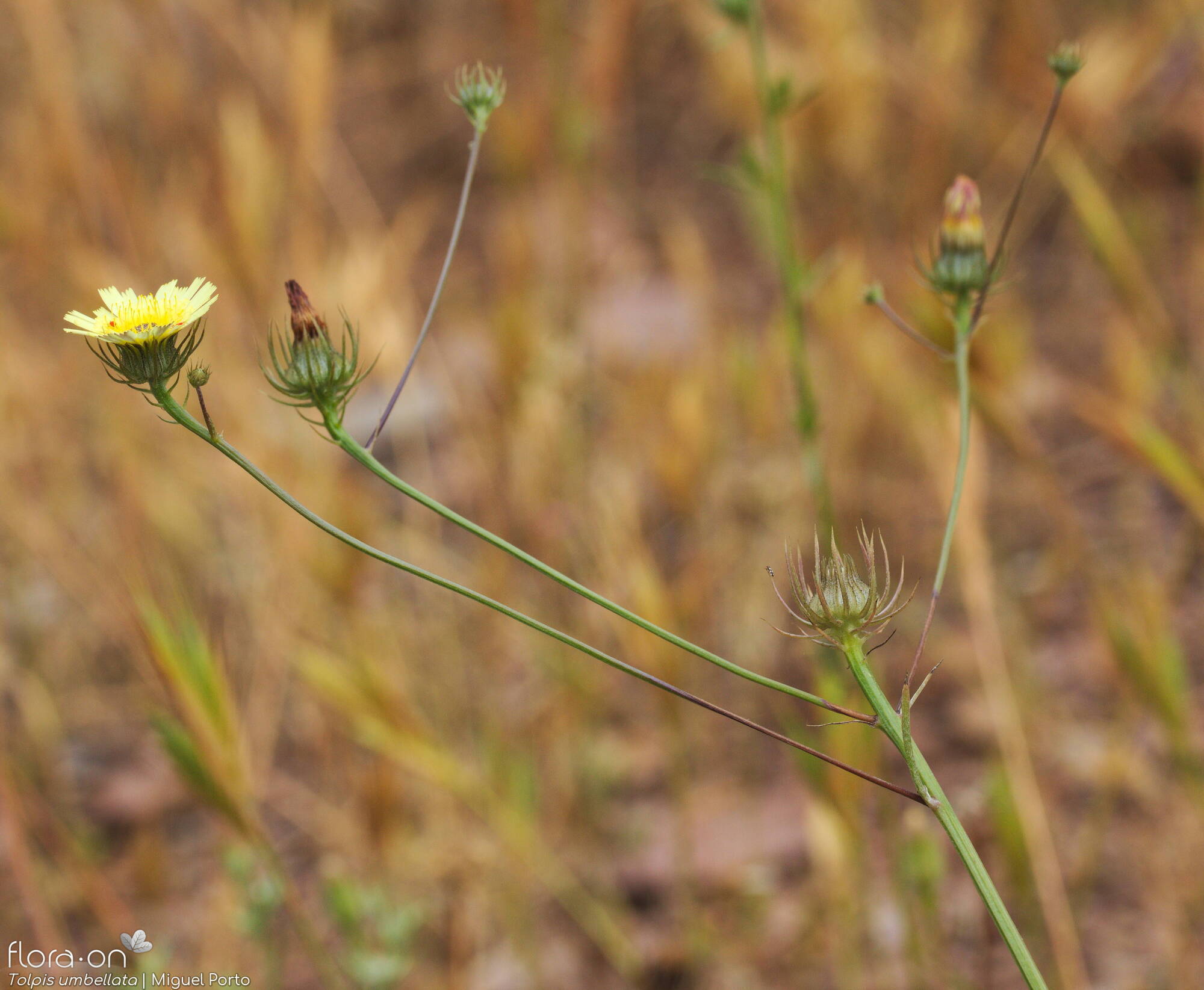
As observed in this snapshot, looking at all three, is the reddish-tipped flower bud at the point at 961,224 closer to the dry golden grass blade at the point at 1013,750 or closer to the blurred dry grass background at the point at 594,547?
the blurred dry grass background at the point at 594,547

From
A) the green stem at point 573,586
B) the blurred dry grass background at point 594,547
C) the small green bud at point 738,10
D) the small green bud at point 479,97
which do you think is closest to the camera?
the green stem at point 573,586

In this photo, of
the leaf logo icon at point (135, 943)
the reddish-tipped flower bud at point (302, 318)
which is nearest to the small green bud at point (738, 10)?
the reddish-tipped flower bud at point (302, 318)

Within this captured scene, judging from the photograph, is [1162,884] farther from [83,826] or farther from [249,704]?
[83,826]

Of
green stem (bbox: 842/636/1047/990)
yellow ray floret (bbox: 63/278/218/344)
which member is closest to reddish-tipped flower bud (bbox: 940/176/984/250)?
green stem (bbox: 842/636/1047/990)

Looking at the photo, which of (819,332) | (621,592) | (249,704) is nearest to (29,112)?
(249,704)

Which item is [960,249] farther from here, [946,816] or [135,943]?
[135,943]
